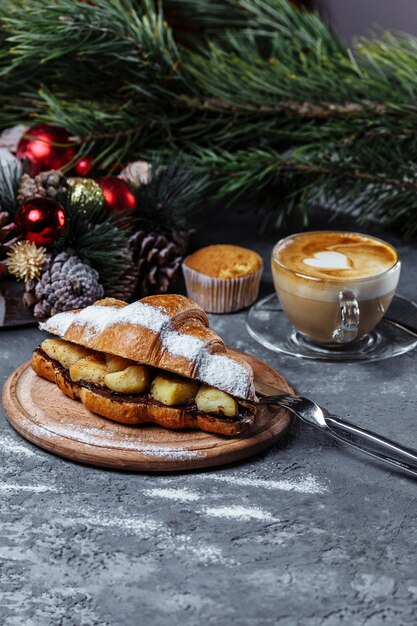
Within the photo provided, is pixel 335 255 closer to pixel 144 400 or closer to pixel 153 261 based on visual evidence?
pixel 153 261

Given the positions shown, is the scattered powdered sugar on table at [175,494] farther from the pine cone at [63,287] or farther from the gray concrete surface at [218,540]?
the pine cone at [63,287]

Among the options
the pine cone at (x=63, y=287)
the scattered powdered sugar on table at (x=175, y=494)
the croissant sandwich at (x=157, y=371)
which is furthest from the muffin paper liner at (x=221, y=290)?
the scattered powdered sugar on table at (x=175, y=494)

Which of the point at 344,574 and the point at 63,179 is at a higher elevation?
the point at 63,179

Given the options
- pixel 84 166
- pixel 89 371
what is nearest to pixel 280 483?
pixel 89 371

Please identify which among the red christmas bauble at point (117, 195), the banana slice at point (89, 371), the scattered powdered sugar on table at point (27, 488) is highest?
the red christmas bauble at point (117, 195)

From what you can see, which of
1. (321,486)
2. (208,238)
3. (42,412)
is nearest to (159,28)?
(208,238)

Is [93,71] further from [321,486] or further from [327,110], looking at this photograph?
[321,486]
